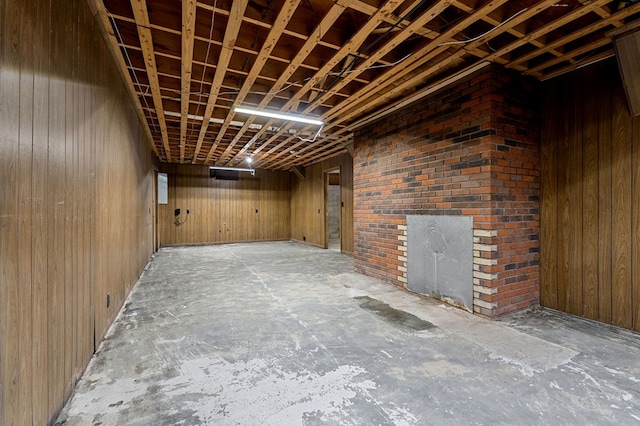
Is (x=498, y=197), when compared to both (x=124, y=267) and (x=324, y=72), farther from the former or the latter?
(x=124, y=267)

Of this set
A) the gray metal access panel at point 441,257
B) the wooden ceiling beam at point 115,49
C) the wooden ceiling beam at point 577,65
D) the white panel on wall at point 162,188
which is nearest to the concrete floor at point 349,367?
the gray metal access panel at point 441,257

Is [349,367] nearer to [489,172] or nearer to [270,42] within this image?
[489,172]

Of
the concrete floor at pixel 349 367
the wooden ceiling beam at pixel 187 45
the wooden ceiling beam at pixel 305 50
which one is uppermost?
the wooden ceiling beam at pixel 305 50

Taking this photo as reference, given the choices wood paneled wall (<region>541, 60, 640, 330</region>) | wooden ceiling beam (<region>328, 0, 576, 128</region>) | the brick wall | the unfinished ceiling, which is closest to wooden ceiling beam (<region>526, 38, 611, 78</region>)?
the unfinished ceiling

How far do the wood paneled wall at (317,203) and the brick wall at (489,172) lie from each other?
3.60 m

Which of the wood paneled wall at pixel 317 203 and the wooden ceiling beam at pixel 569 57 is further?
the wood paneled wall at pixel 317 203

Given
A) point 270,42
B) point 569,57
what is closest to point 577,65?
point 569,57

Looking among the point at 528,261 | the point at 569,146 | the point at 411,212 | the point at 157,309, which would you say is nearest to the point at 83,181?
the point at 157,309

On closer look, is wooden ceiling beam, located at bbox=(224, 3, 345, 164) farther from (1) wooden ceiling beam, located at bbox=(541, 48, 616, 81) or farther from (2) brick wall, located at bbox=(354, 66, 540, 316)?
(1) wooden ceiling beam, located at bbox=(541, 48, 616, 81)

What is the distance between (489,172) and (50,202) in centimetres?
358

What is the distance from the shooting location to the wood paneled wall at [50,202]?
119 cm

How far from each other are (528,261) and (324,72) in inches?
123

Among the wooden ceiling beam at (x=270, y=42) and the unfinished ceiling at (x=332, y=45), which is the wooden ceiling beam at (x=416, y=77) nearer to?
the unfinished ceiling at (x=332, y=45)

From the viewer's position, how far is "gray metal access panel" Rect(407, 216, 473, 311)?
3.20 meters
